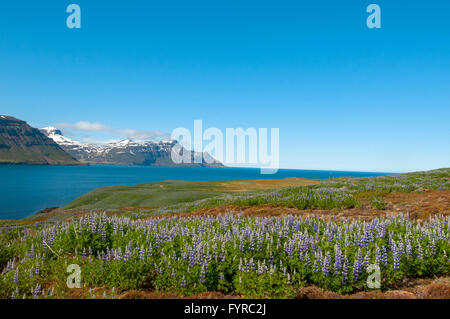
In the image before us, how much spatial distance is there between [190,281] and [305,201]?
13422mm

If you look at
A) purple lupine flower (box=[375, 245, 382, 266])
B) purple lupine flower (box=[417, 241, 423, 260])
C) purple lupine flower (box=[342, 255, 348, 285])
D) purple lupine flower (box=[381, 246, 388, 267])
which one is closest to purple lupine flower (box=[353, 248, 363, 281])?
purple lupine flower (box=[342, 255, 348, 285])

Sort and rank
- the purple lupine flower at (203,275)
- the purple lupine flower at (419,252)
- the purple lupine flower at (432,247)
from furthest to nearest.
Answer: the purple lupine flower at (432,247), the purple lupine flower at (419,252), the purple lupine flower at (203,275)

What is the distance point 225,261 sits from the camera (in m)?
6.70

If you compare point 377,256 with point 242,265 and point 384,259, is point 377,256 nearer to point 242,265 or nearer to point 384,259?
point 384,259

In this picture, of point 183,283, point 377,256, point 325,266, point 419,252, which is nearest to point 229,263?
point 183,283

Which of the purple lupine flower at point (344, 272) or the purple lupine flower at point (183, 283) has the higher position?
the purple lupine flower at point (344, 272)

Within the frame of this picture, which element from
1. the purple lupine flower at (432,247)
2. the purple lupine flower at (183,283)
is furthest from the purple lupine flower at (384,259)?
the purple lupine flower at (183,283)

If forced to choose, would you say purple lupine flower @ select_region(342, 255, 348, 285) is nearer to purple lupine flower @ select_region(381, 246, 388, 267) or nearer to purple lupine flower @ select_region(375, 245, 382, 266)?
purple lupine flower @ select_region(375, 245, 382, 266)

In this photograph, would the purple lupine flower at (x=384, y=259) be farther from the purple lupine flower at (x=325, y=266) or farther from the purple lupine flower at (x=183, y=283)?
the purple lupine flower at (x=183, y=283)

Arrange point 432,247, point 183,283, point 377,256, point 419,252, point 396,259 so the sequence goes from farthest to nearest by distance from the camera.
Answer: point 432,247 → point 419,252 → point 396,259 → point 377,256 → point 183,283

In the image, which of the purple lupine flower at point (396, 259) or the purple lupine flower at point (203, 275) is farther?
the purple lupine flower at point (396, 259)

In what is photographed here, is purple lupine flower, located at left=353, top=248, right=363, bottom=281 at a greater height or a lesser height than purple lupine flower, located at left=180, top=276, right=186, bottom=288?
greater
